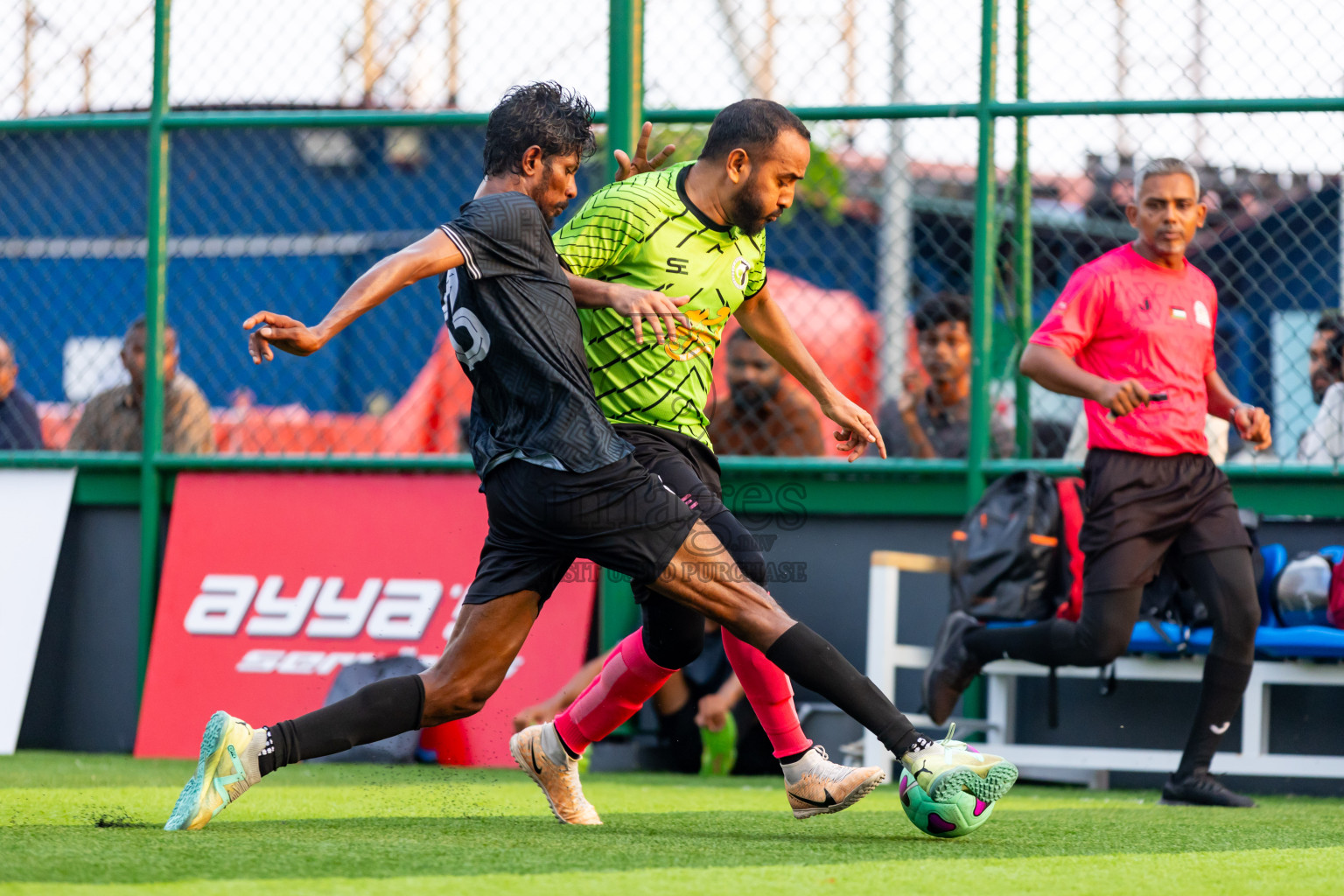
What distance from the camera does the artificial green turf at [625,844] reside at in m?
3.01

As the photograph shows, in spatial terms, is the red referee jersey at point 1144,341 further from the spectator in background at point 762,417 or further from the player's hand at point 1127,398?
the spectator in background at point 762,417

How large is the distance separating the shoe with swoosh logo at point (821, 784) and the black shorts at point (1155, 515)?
161cm

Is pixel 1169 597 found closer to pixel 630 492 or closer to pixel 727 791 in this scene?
pixel 727 791

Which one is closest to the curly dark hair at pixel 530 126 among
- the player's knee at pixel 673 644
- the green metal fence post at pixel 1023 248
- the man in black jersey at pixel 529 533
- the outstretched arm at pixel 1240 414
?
the man in black jersey at pixel 529 533

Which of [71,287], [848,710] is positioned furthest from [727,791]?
[71,287]

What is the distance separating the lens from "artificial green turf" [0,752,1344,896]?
301 cm

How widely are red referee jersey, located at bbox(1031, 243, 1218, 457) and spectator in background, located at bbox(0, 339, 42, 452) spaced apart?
4766 millimetres

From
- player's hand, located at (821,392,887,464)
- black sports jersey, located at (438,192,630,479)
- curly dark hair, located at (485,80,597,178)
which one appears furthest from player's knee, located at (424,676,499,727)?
curly dark hair, located at (485,80,597,178)

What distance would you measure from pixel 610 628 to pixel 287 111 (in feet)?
9.46

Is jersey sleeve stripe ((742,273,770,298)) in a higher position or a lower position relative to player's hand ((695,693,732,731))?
higher

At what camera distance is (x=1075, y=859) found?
3.50 m

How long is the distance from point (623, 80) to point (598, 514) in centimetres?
353

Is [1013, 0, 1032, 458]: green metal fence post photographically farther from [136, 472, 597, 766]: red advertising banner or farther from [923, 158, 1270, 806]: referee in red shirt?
[136, 472, 597, 766]: red advertising banner

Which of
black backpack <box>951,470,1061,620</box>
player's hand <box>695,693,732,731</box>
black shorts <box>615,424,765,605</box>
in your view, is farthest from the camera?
player's hand <box>695,693,732,731</box>
